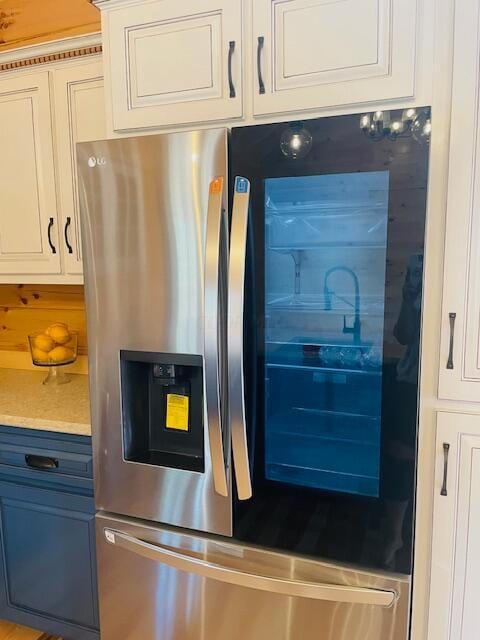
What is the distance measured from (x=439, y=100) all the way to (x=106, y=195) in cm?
89

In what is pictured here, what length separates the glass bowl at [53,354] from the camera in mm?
2174

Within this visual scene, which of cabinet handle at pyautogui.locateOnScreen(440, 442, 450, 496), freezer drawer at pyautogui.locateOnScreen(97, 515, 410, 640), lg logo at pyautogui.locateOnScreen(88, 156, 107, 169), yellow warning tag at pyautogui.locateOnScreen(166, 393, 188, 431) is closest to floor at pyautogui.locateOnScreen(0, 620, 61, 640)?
freezer drawer at pyautogui.locateOnScreen(97, 515, 410, 640)

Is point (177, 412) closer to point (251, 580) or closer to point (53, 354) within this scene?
point (251, 580)

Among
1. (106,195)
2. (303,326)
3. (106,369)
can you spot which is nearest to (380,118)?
(303,326)

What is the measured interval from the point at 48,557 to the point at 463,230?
5.77 feet

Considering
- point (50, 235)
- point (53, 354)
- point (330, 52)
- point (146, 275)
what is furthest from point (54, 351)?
point (330, 52)

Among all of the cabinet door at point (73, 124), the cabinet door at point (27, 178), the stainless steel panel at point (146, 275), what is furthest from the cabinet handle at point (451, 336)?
the cabinet door at point (27, 178)

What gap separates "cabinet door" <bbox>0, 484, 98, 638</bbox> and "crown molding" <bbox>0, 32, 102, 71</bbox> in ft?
5.35

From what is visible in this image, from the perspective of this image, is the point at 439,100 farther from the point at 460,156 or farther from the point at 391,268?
the point at 391,268

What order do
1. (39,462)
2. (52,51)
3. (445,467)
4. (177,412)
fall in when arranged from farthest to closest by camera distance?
(52,51), (39,462), (177,412), (445,467)

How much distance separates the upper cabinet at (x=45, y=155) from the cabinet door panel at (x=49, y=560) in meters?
0.92

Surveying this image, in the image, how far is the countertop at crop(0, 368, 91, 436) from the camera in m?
1.67

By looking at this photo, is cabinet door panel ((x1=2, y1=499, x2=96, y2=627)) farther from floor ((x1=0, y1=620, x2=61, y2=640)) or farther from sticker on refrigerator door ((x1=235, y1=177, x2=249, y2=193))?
sticker on refrigerator door ((x1=235, y1=177, x2=249, y2=193))

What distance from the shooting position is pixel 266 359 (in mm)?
1249
